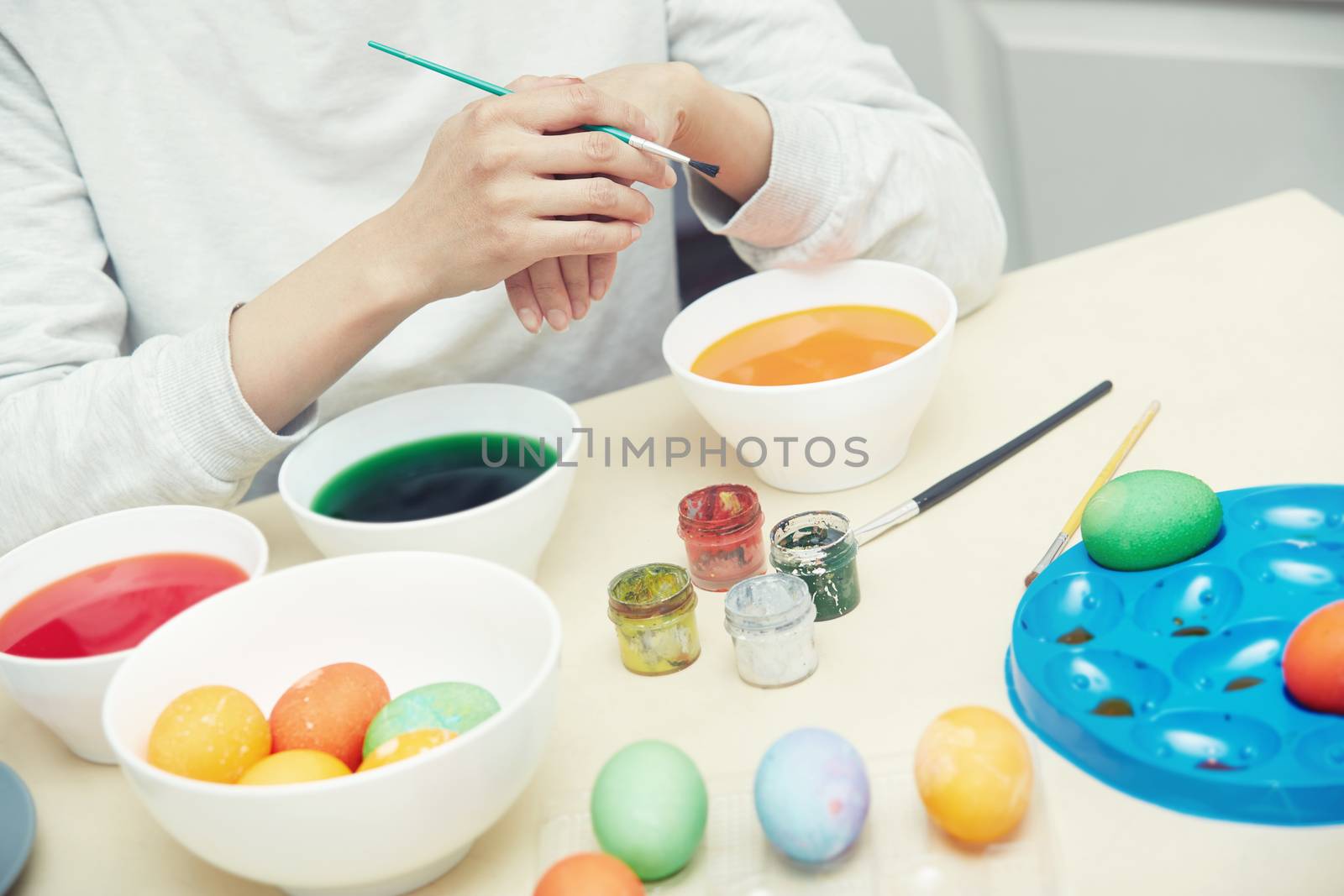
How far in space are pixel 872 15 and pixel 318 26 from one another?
1312 mm

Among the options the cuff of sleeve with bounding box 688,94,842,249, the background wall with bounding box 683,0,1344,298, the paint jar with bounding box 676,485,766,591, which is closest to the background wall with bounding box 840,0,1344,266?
the background wall with bounding box 683,0,1344,298

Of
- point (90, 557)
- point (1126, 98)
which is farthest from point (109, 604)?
point (1126, 98)

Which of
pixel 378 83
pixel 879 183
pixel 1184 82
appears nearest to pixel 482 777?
pixel 879 183

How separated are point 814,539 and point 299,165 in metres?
0.70

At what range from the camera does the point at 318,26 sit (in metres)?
1.07

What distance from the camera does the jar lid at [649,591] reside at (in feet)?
2.26

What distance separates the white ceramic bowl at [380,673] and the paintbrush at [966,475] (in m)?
0.28

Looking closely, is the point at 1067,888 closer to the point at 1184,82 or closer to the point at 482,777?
the point at 482,777

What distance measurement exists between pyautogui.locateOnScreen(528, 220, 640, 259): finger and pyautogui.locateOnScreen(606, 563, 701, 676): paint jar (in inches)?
9.8

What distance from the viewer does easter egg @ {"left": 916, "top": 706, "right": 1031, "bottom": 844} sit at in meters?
0.53

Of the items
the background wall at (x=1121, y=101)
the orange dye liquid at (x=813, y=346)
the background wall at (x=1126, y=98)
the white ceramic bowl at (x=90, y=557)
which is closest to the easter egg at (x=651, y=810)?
the white ceramic bowl at (x=90, y=557)

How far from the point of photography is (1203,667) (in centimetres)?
59

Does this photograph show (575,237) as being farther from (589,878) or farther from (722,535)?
(589,878)

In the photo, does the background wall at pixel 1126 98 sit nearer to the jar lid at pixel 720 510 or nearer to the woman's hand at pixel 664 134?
the woman's hand at pixel 664 134
